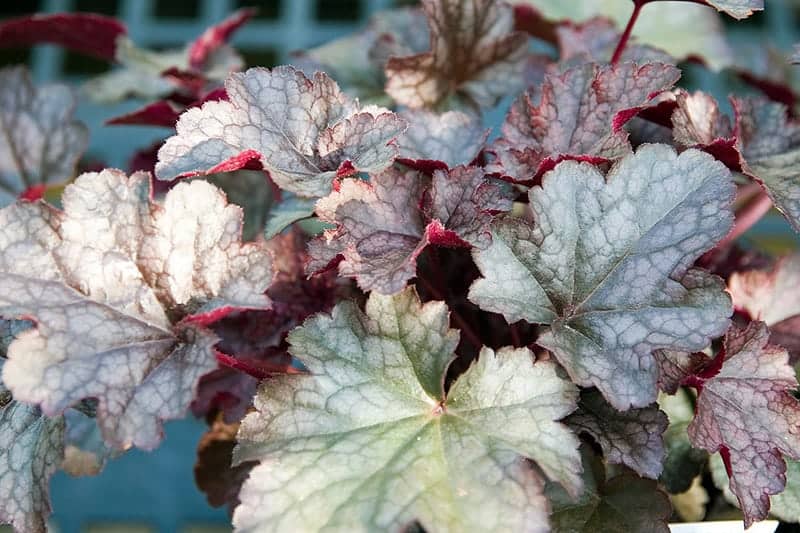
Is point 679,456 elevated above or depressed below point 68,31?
below

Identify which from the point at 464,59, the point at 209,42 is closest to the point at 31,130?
the point at 209,42

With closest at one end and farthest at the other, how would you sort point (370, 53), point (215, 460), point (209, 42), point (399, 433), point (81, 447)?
point (399, 433), point (81, 447), point (215, 460), point (370, 53), point (209, 42)

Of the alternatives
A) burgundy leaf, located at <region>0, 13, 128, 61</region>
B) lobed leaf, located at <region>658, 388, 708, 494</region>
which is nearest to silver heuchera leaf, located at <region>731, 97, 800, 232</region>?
lobed leaf, located at <region>658, 388, 708, 494</region>

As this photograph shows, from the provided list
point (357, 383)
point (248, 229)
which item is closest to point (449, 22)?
point (248, 229)

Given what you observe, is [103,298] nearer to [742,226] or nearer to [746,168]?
[746,168]

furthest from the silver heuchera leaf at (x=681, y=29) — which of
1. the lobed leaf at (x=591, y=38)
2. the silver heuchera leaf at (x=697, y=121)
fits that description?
the silver heuchera leaf at (x=697, y=121)

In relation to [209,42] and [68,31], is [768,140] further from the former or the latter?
[68,31]

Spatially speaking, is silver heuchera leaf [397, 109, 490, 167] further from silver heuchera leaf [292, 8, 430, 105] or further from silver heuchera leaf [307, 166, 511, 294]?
silver heuchera leaf [292, 8, 430, 105]
